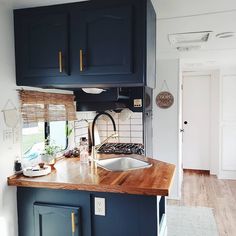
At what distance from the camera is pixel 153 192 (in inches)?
64.4

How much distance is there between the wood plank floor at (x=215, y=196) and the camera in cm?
330

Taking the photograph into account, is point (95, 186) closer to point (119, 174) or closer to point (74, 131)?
point (119, 174)

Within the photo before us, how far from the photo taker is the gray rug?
3.06 metres

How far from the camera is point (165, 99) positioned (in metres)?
4.11

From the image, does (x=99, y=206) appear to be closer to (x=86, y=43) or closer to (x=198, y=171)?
(x=86, y=43)

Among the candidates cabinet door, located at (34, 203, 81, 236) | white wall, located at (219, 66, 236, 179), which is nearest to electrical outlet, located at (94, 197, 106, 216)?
cabinet door, located at (34, 203, 81, 236)

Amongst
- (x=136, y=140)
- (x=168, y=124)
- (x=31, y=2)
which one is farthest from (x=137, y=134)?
(x=31, y=2)

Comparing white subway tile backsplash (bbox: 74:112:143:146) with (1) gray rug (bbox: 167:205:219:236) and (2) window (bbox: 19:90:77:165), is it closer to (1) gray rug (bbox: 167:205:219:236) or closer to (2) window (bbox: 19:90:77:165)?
(2) window (bbox: 19:90:77:165)

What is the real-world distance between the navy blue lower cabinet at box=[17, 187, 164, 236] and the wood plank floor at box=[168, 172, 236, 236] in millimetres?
1786

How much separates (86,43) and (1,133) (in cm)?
90

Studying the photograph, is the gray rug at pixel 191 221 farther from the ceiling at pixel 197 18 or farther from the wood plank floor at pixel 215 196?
the ceiling at pixel 197 18

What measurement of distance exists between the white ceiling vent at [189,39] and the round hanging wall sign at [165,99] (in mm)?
1011

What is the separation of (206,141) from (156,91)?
2211 mm

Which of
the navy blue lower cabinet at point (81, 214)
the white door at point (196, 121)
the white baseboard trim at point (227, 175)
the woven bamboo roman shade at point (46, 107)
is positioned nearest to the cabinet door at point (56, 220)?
the navy blue lower cabinet at point (81, 214)
